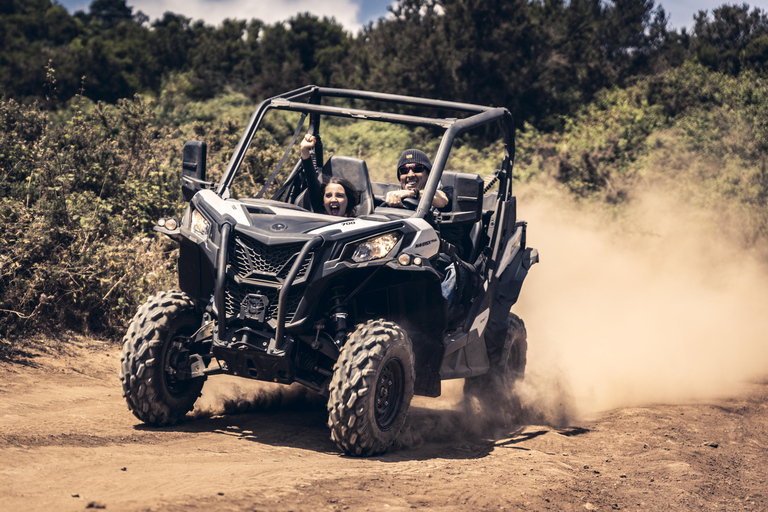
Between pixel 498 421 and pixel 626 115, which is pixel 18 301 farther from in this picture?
pixel 626 115

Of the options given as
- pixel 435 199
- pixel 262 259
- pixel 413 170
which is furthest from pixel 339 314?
pixel 413 170

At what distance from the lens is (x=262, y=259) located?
529cm

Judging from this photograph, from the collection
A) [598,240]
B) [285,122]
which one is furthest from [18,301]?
[285,122]

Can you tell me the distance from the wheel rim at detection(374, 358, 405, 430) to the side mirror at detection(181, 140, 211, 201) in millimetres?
1879

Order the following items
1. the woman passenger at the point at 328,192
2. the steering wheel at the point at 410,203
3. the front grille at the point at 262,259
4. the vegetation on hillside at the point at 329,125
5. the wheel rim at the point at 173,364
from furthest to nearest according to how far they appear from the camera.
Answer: the vegetation on hillside at the point at 329,125
the woman passenger at the point at 328,192
the steering wheel at the point at 410,203
the wheel rim at the point at 173,364
the front grille at the point at 262,259

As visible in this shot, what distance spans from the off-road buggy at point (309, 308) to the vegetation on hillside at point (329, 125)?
2944mm

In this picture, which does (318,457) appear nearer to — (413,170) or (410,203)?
(410,203)

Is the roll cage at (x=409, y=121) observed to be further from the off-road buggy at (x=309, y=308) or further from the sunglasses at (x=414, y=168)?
the sunglasses at (x=414, y=168)

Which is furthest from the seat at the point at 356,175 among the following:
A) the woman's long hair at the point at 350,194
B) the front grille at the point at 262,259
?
the front grille at the point at 262,259

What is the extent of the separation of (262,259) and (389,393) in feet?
3.97

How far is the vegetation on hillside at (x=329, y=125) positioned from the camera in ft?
30.3

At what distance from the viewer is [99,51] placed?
32719mm

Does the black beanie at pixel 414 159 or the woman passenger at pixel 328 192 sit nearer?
the woman passenger at pixel 328 192

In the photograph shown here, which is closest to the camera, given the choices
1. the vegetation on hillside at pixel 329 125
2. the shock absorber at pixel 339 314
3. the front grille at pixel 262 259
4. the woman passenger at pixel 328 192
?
the front grille at pixel 262 259
